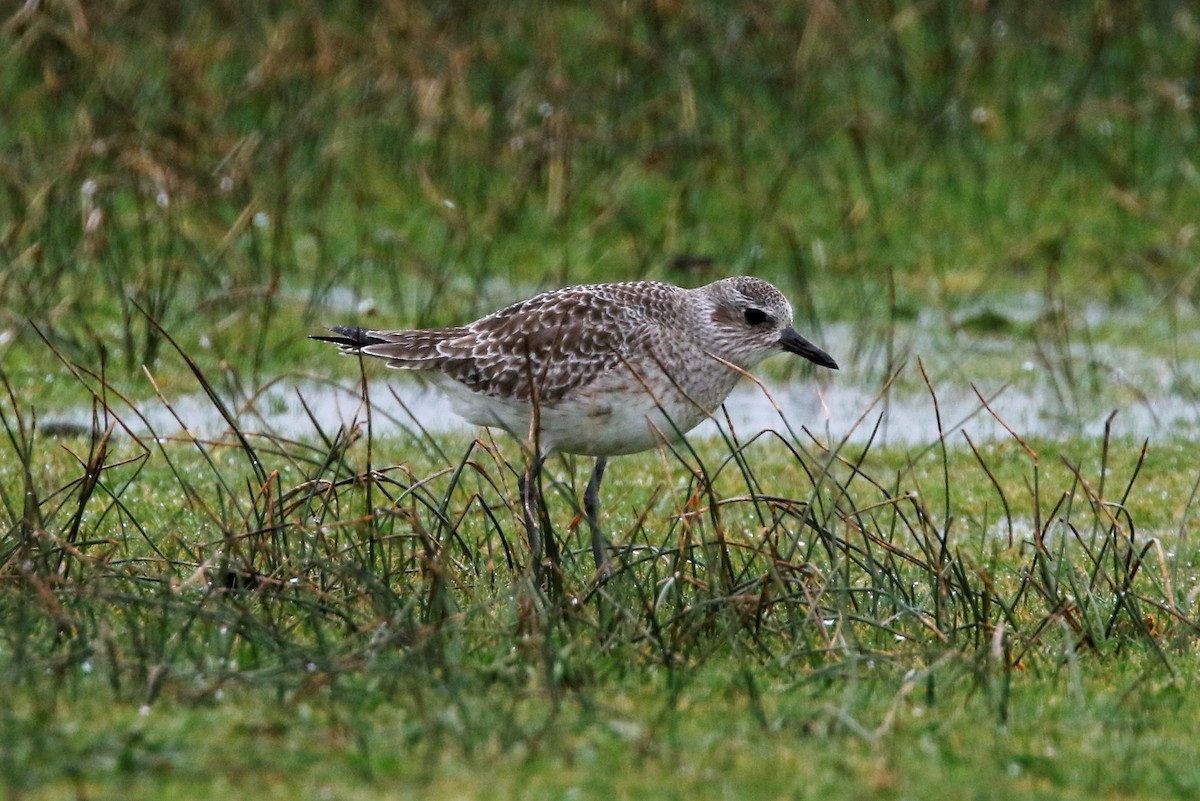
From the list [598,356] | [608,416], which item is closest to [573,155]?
[598,356]

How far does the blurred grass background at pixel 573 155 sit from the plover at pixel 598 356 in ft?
10.8

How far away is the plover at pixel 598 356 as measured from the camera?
7727mm

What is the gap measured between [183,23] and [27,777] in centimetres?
1250

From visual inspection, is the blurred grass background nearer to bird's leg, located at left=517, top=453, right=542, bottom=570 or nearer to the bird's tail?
the bird's tail

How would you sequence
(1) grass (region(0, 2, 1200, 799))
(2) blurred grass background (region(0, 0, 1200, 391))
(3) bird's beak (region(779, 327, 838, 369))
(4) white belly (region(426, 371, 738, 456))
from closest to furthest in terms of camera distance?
(1) grass (region(0, 2, 1200, 799)), (4) white belly (region(426, 371, 738, 456)), (3) bird's beak (region(779, 327, 838, 369)), (2) blurred grass background (region(0, 0, 1200, 391))

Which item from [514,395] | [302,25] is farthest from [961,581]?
[302,25]

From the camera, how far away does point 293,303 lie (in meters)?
12.5

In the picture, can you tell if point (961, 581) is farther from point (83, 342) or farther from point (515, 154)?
point (515, 154)

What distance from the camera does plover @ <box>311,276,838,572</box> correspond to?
7.73 m

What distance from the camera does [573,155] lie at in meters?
14.8

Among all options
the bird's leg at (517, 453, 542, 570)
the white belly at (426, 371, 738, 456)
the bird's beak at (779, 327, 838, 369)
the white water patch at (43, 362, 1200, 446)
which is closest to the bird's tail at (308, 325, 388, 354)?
the white belly at (426, 371, 738, 456)

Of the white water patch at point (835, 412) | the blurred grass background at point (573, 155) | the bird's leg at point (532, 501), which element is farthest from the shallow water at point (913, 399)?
the bird's leg at point (532, 501)

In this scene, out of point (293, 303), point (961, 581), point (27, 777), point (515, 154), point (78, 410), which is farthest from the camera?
point (515, 154)

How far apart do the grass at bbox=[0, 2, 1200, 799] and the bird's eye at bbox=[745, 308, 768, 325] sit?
0.70 m
